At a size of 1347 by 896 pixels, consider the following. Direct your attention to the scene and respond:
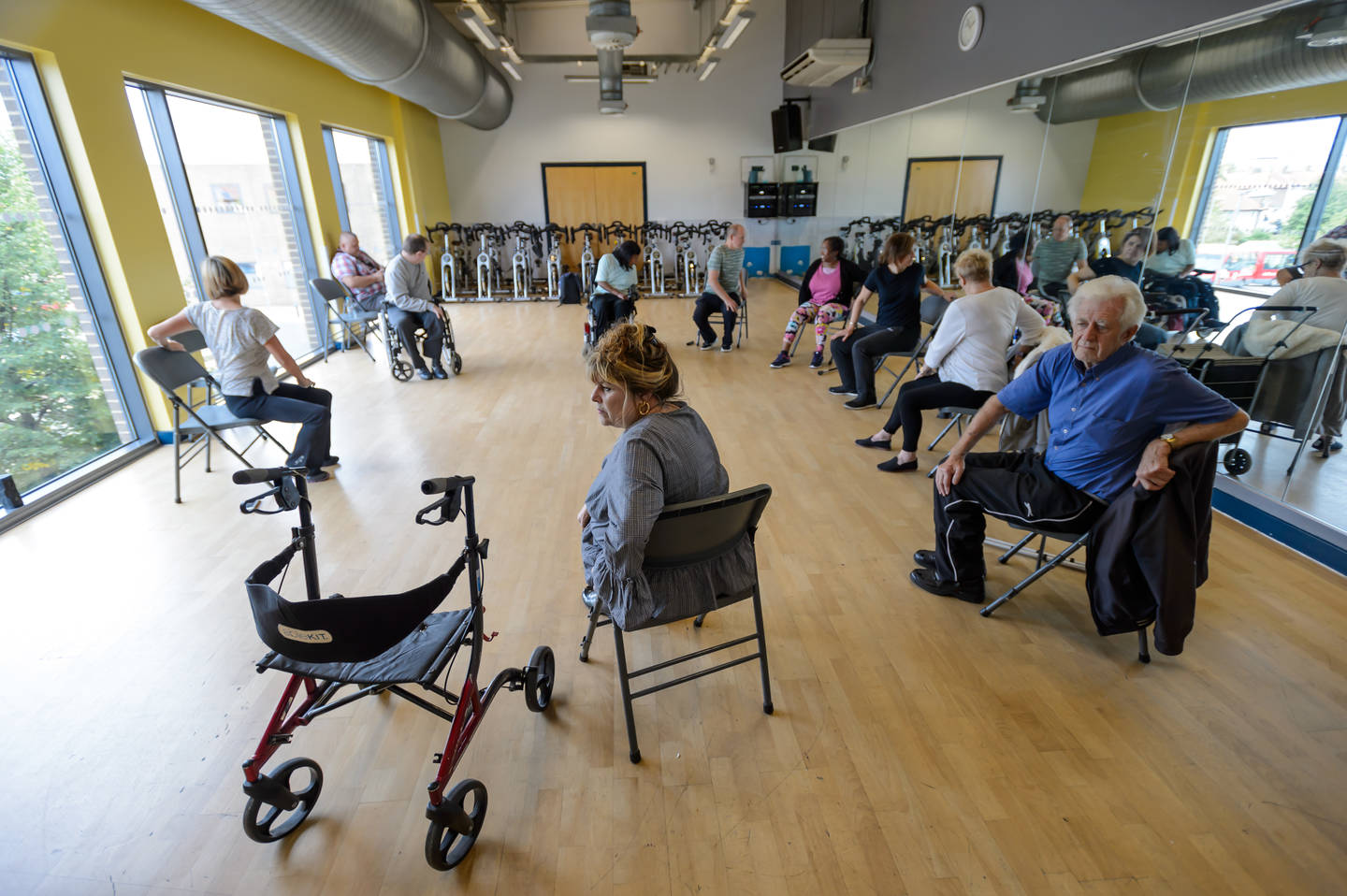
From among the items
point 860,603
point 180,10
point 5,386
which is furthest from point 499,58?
point 860,603

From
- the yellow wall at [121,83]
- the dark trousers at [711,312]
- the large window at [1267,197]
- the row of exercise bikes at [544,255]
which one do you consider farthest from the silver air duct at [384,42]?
the large window at [1267,197]

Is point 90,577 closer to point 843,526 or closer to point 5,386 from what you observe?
point 5,386

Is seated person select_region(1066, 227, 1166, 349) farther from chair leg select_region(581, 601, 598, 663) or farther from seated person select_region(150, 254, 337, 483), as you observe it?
seated person select_region(150, 254, 337, 483)

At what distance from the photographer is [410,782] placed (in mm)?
1872

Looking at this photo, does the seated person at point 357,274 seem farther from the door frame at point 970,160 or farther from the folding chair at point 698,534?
the folding chair at point 698,534

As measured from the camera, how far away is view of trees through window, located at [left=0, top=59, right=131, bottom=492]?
3570 millimetres

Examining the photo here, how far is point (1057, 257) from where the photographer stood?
4.91 metres

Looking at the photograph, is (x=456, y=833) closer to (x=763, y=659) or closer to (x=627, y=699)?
(x=627, y=699)

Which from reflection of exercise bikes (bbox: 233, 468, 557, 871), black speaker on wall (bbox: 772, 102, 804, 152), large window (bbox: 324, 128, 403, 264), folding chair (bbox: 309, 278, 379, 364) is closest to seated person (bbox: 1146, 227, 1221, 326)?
reflection of exercise bikes (bbox: 233, 468, 557, 871)

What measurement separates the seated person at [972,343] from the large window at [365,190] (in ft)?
22.1

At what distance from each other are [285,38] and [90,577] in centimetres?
384

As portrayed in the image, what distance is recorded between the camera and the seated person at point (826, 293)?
6.02 m

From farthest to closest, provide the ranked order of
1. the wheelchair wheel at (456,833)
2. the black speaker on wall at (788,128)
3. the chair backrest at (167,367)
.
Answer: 1. the black speaker on wall at (788,128)
2. the chair backrest at (167,367)
3. the wheelchair wheel at (456,833)

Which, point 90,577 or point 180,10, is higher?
point 180,10
